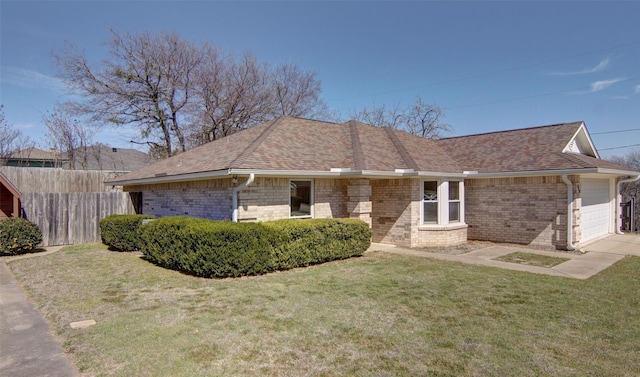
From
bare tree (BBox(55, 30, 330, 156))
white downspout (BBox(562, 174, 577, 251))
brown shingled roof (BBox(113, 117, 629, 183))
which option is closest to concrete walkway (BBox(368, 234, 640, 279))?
white downspout (BBox(562, 174, 577, 251))

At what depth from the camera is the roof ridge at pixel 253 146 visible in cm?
965

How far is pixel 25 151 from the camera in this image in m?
26.5

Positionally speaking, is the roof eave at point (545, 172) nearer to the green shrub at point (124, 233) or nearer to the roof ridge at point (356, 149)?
the roof ridge at point (356, 149)

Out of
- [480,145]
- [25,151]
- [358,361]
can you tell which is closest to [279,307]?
[358,361]

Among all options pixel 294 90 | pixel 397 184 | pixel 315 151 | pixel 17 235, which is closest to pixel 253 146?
pixel 315 151

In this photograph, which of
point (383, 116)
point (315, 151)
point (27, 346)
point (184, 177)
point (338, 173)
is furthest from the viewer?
point (383, 116)

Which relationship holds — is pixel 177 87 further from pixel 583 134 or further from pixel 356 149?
pixel 583 134

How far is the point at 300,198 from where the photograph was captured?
36.9 feet

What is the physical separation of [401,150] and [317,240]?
5.81 m

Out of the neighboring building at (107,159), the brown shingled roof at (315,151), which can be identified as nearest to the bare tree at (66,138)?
the neighboring building at (107,159)

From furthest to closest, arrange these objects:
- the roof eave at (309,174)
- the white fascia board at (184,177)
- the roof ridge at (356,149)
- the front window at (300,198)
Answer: the roof ridge at (356,149)
the front window at (300,198)
the white fascia board at (184,177)
the roof eave at (309,174)

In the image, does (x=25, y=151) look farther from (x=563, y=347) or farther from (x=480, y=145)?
(x=563, y=347)

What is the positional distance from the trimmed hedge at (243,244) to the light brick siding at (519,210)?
20.4 feet

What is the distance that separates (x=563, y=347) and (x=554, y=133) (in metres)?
12.2
